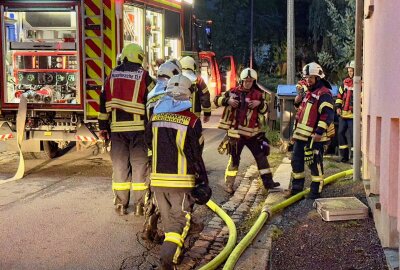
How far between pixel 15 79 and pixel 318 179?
5.33 m

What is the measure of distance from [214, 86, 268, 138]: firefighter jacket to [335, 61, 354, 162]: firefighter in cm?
274

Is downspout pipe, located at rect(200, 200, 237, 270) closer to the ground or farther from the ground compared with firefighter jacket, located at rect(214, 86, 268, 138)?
closer to the ground

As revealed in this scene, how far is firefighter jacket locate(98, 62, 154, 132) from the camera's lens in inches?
267

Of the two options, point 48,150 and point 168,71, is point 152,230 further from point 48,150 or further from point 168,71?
point 48,150

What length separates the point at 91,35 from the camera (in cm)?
919

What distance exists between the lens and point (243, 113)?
790 cm

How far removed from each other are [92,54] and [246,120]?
2.79 meters

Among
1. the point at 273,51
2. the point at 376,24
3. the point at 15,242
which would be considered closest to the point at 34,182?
the point at 15,242

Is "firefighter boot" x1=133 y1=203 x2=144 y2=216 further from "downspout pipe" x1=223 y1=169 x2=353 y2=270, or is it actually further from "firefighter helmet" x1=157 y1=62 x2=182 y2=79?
"firefighter helmet" x1=157 y1=62 x2=182 y2=79

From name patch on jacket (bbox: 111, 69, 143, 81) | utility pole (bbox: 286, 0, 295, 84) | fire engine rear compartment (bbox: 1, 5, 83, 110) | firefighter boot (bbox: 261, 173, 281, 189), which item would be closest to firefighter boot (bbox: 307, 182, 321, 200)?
firefighter boot (bbox: 261, 173, 281, 189)

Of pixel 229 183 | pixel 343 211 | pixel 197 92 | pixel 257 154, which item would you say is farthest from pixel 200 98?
pixel 343 211

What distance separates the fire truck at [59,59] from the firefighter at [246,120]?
88.3 inches

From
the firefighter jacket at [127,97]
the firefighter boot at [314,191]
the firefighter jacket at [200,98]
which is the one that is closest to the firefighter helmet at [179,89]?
the firefighter jacket at [127,97]

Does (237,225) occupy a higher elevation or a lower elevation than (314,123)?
lower
